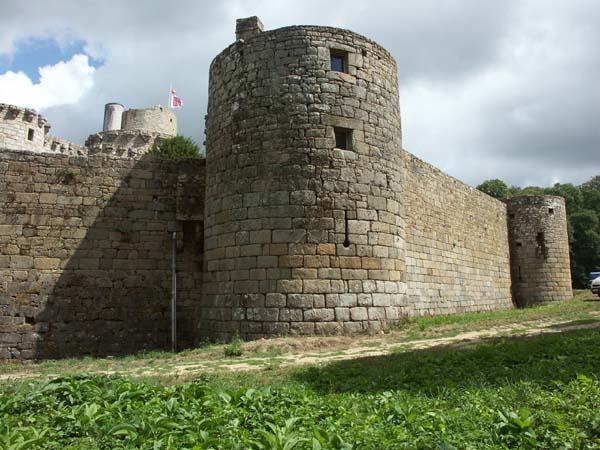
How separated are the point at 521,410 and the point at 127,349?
30.5 feet

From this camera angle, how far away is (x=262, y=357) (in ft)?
27.8

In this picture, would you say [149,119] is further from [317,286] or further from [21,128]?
[317,286]

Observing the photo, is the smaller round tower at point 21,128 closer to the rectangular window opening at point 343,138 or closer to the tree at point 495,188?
the rectangular window opening at point 343,138

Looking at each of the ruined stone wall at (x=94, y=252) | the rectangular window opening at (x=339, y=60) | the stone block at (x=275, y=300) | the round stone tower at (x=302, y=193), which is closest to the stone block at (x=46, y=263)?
the ruined stone wall at (x=94, y=252)

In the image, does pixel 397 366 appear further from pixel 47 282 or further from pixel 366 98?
pixel 47 282

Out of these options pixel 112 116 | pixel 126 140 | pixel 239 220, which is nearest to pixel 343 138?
pixel 239 220

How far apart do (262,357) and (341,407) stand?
384cm

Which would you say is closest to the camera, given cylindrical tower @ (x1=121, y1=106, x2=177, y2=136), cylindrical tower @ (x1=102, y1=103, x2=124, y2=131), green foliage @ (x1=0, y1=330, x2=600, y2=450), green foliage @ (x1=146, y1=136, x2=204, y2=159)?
green foliage @ (x1=0, y1=330, x2=600, y2=450)

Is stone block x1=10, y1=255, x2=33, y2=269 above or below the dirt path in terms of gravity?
above

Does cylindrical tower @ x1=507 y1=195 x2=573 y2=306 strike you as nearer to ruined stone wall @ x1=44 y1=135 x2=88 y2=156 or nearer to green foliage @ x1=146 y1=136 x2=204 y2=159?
green foliage @ x1=146 y1=136 x2=204 y2=159

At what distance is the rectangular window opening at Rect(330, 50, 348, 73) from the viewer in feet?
36.0

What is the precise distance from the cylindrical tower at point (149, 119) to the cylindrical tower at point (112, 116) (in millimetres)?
5880

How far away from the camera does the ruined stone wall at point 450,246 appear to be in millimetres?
15523

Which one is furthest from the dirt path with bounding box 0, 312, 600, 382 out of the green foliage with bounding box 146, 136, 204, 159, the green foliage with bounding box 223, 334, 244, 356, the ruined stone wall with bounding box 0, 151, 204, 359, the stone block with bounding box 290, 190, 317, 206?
the green foliage with bounding box 146, 136, 204, 159
